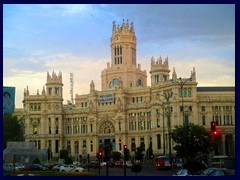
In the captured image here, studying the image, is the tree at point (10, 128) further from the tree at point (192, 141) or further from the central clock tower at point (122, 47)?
the tree at point (192, 141)

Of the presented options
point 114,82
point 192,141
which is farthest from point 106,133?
point 192,141

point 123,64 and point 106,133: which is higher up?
point 123,64

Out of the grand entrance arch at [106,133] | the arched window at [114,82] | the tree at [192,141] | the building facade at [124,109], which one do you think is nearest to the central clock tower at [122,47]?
the building facade at [124,109]

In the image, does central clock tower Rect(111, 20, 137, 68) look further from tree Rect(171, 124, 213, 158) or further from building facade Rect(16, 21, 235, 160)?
tree Rect(171, 124, 213, 158)

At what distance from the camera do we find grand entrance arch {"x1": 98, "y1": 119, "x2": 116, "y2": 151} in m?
124

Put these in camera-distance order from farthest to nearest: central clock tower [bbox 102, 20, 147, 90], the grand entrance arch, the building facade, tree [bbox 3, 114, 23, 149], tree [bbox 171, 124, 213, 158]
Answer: central clock tower [bbox 102, 20, 147, 90] → the grand entrance arch → tree [bbox 3, 114, 23, 149] → the building facade → tree [bbox 171, 124, 213, 158]

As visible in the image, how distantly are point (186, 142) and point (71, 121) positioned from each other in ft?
198

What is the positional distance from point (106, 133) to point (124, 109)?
8378 mm

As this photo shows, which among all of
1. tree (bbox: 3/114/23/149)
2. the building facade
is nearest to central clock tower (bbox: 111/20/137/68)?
the building facade

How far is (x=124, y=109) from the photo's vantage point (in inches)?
4815

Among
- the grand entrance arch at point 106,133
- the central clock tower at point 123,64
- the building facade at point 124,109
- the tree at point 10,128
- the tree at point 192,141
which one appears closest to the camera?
the tree at point 192,141

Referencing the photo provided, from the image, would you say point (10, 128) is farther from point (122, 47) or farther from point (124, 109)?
point (122, 47)

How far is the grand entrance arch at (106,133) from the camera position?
124 meters
